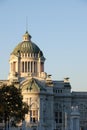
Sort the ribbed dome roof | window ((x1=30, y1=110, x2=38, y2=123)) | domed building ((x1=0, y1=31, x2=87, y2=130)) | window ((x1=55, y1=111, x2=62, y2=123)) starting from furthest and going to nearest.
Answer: the ribbed dome roof → window ((x1=55, y1=111, x2=62, y2=123)) → domed building ((x1=0, y1=31, x2=87, y2=130)) → window ((x1=30, y1=110, x2=38, y2=123))

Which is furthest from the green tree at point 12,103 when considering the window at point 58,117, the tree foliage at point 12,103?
the window at point 58,117

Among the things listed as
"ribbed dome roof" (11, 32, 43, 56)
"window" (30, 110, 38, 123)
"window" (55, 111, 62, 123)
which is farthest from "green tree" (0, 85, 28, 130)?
"ribbed dome roof" (11, 32, 43, 56)

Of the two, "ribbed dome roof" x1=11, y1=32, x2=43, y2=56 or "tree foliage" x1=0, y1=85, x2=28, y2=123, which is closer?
"tree foliage" x1=0, y1=85, x2=28, y2=123

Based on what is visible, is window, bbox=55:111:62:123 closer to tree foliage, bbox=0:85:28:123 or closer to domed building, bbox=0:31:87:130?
domed building, bbox=0:31:87:130

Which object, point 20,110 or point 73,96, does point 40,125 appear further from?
point 20,110

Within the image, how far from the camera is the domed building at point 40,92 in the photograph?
149125 millimetres

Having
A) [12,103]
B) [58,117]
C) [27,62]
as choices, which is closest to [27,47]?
[27,62]

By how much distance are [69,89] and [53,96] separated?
5.79 meters

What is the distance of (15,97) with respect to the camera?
98.9 m

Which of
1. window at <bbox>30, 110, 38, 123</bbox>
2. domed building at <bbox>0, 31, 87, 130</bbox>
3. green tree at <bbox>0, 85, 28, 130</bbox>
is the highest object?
domed building at <bbox>0, 31, 87, 130</bbox>

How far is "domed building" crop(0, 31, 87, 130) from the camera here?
14912 cm

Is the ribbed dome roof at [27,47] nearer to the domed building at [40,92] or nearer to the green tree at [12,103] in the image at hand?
the domed building at [40,92]

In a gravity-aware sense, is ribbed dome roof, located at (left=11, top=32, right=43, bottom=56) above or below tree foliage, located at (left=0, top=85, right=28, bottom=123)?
above

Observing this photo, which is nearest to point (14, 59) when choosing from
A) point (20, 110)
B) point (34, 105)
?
point (34, 105)
